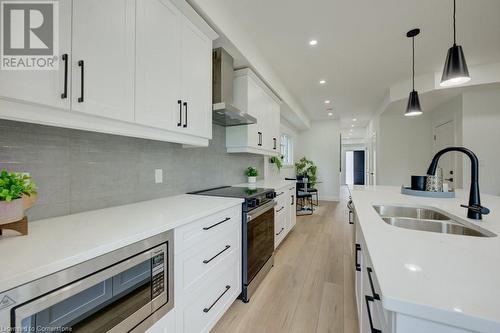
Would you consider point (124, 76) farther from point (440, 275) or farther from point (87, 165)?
point (440, 275)

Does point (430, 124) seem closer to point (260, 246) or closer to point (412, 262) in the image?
point (260, 246)

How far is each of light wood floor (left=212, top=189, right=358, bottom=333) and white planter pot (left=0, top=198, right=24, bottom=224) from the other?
1461 millimetres

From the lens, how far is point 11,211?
817 mm

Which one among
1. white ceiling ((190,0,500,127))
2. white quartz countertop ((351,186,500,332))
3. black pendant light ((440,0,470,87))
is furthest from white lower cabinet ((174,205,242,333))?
black pendant light ((440,0,470,87))

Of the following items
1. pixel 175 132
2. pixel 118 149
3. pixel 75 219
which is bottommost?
pixel 75 219

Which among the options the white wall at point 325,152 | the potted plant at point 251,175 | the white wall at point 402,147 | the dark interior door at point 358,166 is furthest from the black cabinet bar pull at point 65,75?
the dark interior door at point 358,166

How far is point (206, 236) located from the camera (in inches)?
56.1

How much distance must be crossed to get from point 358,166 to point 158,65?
14.4 meters

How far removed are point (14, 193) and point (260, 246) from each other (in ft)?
6.11

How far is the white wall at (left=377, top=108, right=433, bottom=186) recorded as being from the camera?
A: 5.58 meters

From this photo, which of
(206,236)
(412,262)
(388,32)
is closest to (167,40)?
(206,236)

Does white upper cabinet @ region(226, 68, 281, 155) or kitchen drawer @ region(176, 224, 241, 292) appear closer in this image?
kitchen drawer @ region(176, 224, 241, 292)

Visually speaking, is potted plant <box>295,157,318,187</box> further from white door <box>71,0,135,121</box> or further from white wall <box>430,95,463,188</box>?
white door <box>71,0,135,121</box>

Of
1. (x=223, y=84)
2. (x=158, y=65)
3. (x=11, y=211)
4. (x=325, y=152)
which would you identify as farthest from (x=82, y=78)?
(x=325, y=152)
